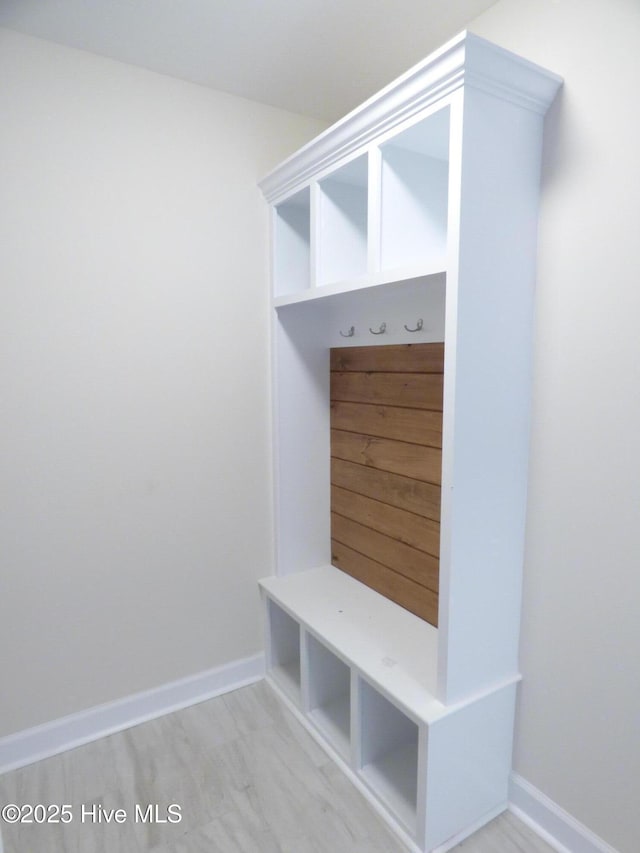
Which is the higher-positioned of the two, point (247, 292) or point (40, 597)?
point (247, 292)

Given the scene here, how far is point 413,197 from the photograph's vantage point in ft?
5.22

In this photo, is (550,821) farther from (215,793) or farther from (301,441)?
(301,441)

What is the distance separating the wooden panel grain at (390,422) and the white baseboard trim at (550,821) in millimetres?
1119

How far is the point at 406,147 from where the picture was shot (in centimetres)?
155

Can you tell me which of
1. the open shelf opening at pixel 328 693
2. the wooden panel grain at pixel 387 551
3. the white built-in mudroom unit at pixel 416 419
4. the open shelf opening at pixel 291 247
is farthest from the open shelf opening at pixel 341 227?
the open shelf opening at pixel 328 693

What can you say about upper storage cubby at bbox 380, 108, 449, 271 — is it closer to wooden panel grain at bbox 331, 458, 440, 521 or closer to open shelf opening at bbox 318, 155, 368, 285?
open shelf opening at bbox 318, 155, 368, 285

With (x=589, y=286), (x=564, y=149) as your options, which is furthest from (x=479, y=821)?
(x=564, y=149)

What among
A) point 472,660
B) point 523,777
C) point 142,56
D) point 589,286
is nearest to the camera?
point 589,286

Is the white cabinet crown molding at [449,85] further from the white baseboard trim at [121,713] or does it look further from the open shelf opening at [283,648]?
the white baseboard trim at [121,713]

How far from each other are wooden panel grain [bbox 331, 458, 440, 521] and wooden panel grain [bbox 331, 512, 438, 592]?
15cm

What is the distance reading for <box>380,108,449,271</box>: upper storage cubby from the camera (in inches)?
60.1

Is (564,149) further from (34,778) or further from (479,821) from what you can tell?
(34,778)

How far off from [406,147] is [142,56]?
3.33 ft

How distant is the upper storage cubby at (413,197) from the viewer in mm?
1525
